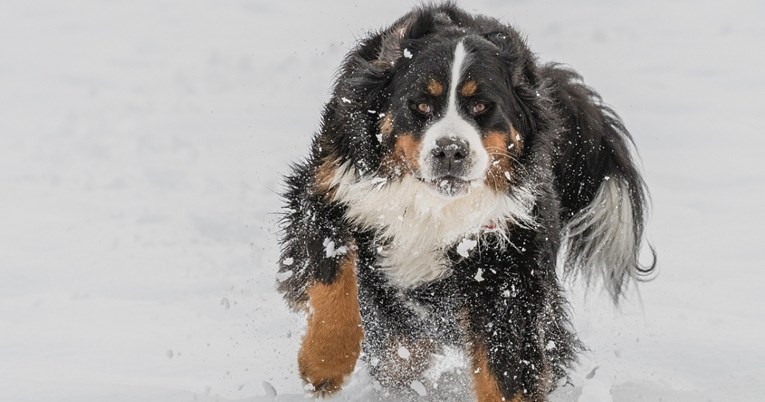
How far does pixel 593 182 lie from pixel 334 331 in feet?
5.02

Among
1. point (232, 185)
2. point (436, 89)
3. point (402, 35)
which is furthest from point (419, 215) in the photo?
point (232, 185)

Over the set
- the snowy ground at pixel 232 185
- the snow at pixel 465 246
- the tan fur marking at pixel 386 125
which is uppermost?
the tan fur marking at pixel 386 125

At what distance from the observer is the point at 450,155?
392 cm

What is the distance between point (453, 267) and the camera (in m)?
4.43

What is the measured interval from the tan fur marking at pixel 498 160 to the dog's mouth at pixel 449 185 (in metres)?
0.14

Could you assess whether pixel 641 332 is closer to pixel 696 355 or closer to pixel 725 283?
pixel 696 355

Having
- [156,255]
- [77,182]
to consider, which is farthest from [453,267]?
[77,182]

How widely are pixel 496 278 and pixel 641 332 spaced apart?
2.02m

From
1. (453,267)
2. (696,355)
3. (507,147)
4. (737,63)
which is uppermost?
(507,147)

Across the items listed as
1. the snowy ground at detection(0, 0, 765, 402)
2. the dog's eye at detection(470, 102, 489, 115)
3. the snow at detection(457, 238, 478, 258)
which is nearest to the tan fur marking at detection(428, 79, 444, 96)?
the dog's eye at detection(470, 102, 489, 115)

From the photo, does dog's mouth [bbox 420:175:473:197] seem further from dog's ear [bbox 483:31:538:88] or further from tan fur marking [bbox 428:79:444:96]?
dog's ear [bbox 483:31:538:88]

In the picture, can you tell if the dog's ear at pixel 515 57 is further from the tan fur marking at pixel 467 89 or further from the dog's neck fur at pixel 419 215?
the dog's neck fur at pixel 419 215

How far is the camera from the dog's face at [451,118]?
13.0 feet

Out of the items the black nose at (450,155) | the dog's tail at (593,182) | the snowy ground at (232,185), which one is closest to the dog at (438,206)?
the black nose at (450,155)
